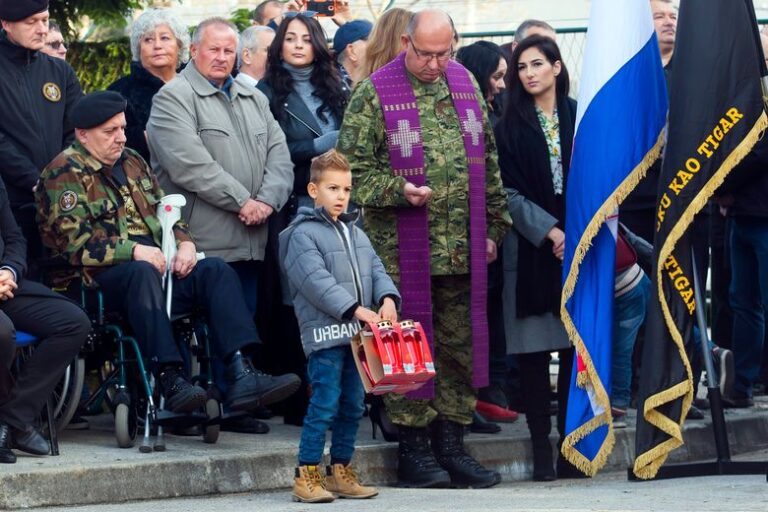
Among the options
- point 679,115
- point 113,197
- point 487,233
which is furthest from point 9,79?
point 679,115

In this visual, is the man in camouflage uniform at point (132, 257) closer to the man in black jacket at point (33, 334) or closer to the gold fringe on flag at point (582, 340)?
the man in black jacket at point (33, 334)

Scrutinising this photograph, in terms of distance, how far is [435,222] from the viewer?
27.9ft

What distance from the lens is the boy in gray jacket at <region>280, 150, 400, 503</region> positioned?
25.2 ft

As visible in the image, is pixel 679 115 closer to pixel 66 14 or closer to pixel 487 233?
pixel 487 233

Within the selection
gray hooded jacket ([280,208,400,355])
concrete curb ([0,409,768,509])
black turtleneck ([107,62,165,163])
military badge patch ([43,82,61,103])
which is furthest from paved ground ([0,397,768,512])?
military badge patch ([43,82,61,103])

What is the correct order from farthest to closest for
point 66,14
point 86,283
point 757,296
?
point 66,14 < point 757,296 < point 86,283

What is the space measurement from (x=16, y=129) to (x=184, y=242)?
1079 mm

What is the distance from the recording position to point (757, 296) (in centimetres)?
1070

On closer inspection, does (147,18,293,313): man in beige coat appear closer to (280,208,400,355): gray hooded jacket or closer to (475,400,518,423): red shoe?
(280,208,400,355): gray hooded jacket

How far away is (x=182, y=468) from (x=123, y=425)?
0.48 m

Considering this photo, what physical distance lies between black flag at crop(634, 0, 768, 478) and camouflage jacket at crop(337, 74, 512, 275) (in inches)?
40.2

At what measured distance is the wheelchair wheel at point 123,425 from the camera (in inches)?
321

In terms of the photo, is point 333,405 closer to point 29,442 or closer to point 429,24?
point 29,442

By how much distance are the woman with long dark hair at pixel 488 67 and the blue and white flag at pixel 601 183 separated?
166 centimetres
